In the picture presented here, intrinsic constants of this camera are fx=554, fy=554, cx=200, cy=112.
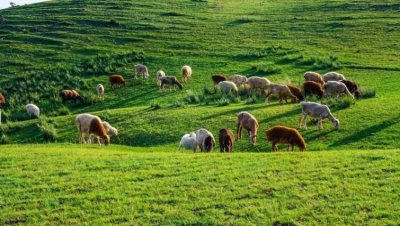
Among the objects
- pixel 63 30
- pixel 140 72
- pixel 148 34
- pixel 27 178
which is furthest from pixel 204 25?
pixel 27 178

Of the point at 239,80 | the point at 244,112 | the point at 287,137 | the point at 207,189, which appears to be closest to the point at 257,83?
the point at 239,80

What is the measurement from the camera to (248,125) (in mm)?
23609

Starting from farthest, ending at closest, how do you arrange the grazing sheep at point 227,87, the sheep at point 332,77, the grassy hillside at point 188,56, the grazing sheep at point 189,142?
the grazing sheep at point 227,87
the sheep at point 332,77
the grassy hillside at point 188,56
the grazing sheep at point 189,142

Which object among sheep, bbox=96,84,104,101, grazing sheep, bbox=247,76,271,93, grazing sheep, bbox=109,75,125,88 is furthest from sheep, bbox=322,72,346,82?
sheep, bbox=96,84,104,101

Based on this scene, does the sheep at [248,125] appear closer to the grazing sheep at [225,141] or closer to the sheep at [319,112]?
the grazing sheep at [225,141]

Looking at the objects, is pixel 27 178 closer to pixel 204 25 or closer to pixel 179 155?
pixel 179 155

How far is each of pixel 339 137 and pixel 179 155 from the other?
7612mm

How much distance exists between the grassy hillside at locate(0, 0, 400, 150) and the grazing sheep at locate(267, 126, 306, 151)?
161 cm

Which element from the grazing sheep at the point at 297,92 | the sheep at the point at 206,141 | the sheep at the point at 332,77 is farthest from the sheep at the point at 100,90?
the sheep at the point at 206,141

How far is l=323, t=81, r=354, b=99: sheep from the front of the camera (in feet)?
95.7

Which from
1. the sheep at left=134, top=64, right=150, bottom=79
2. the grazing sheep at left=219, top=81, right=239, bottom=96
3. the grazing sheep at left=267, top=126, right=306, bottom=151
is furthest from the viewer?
the sheep at left=134, top=64, right=150, bottom=79

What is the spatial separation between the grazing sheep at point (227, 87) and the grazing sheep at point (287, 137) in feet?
46.1

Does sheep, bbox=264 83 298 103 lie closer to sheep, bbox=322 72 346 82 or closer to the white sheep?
the white sheep

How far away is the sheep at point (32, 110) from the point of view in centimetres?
3559
